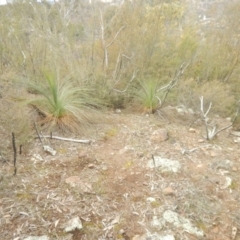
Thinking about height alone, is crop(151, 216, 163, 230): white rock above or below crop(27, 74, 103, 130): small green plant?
below

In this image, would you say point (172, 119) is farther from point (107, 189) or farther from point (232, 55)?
point (232, 55)

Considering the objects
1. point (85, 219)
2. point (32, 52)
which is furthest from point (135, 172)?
point (32, 52)

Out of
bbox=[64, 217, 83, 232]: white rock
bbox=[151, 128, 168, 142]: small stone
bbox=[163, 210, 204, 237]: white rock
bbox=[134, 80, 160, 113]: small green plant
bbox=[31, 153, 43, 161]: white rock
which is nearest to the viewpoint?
bbox=[64, 217, 83, 232]: white rock

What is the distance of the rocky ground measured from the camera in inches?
76.5

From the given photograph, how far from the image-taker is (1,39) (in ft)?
16.3

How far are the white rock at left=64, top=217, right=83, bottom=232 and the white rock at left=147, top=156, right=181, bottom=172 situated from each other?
103 centimetres

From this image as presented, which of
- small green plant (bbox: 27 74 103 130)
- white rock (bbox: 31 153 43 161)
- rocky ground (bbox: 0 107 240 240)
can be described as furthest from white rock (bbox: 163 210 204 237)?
small green plant (bbox: 27 74 103 130)

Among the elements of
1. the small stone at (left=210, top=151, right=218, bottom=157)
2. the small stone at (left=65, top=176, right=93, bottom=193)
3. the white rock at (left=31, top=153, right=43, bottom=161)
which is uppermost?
Result: the white rock at (left=31, top=153, right=43, bottom=161)

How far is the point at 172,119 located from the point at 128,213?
2298 mm

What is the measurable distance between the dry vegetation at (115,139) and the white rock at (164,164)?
0.06 metres

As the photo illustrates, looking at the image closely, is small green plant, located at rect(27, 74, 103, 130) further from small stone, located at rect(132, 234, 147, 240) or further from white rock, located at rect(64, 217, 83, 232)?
small stone, located at rect(132, 234, 147, 240)

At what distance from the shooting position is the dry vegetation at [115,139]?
81.1 inches

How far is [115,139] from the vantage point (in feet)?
10.6

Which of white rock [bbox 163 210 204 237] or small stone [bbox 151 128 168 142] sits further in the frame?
small stone [bbox 151 128 168 142]
